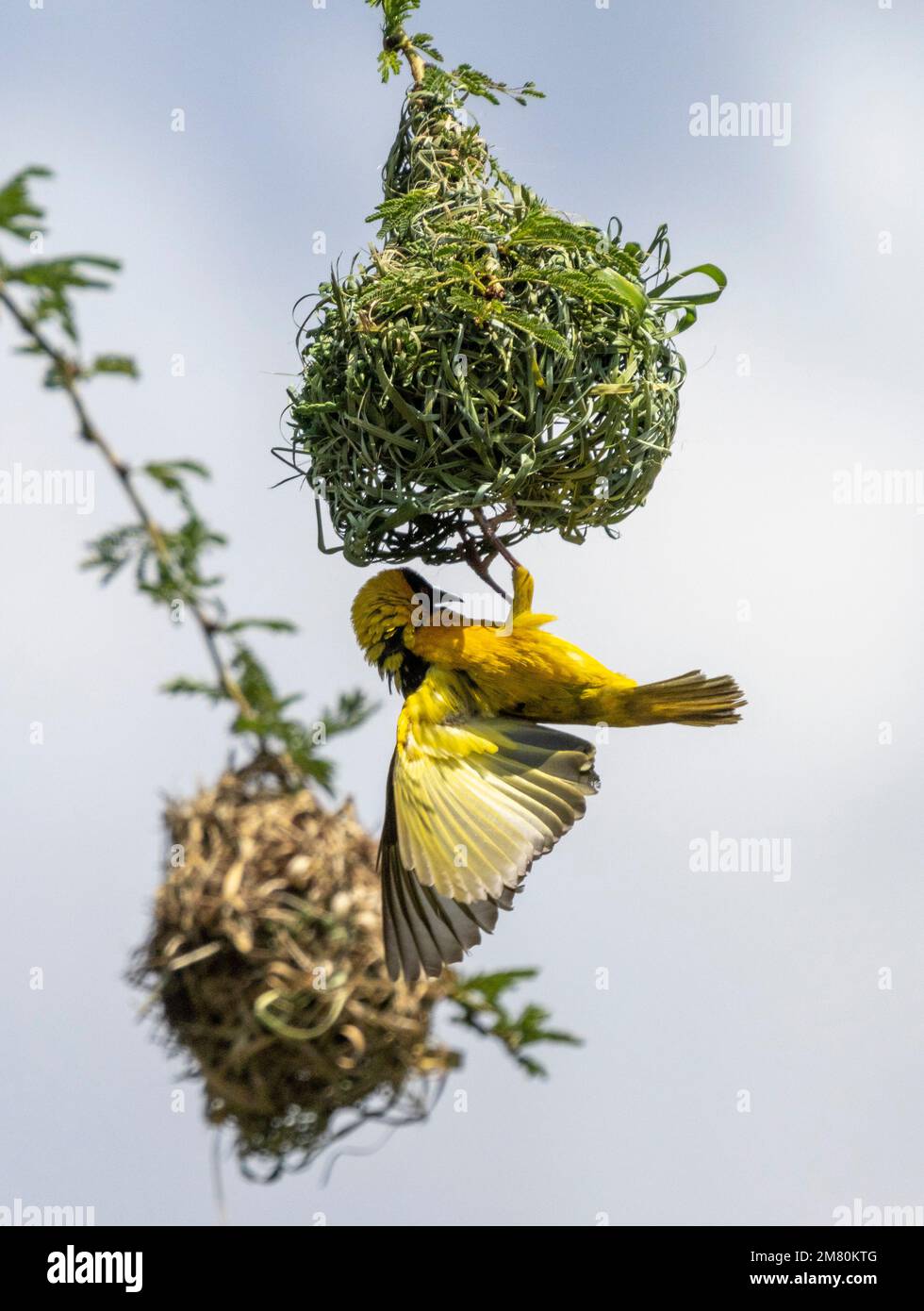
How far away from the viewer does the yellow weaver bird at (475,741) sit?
3281 mm

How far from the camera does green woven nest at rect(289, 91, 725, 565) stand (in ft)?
10.0

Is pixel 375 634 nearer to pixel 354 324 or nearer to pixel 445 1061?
pixel 354 324

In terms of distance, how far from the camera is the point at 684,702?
349cm

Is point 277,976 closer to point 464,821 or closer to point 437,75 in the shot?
point 464,821

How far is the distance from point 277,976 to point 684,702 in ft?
3.46

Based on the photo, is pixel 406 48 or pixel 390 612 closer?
pixel 406 48

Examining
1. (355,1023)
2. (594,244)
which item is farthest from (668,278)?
(355,1023)

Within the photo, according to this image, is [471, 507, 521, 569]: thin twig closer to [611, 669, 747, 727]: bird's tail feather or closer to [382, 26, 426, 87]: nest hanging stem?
[611, 669, 747, 727]: bird's tail feather

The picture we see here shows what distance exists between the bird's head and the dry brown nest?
1.17ft

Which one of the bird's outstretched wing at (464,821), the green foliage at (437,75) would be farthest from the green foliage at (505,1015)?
the green foliage at (437,75)

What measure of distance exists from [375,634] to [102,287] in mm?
1447

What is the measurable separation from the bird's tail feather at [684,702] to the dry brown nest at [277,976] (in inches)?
27.0

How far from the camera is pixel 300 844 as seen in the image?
11.4 feet

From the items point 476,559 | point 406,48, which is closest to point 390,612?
point 476,559
